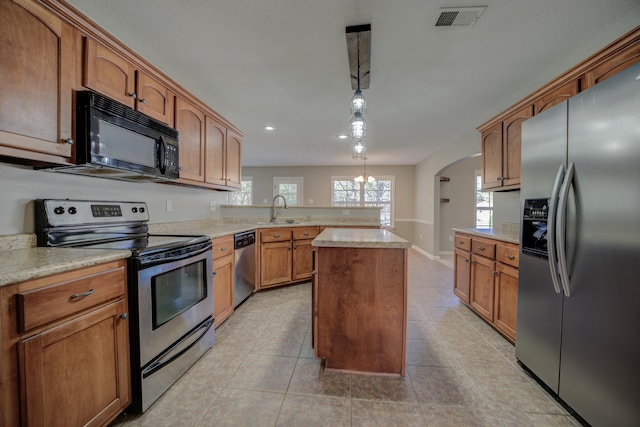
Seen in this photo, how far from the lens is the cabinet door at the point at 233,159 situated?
9.96 feet

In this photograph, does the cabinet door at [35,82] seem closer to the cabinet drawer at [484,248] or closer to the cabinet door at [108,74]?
the cabinet door at [108,74]

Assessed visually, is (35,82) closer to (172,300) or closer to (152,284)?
(152,284)

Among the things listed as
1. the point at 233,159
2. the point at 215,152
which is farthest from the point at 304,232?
the point at 215,152

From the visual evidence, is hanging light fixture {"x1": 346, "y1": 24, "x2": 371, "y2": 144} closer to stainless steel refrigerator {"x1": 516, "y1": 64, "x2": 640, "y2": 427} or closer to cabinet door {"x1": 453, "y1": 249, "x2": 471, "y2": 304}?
stainless steel refrigerator {"x1": 516, "y1": 64, "x2": 640, "y2": 427}

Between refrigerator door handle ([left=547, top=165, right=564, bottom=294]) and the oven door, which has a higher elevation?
refrigerator door handle ([left=547, top=165, right=564, bottom=294])

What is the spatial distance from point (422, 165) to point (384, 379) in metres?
5.46

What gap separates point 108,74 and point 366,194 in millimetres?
5980

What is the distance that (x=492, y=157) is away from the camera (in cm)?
275

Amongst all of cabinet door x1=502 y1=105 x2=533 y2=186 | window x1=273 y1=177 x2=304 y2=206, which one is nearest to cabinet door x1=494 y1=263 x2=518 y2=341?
cabinet door x1=502 y1=105 x2=533 y2=186

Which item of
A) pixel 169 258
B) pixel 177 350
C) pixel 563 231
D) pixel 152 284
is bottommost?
pixel 177 350

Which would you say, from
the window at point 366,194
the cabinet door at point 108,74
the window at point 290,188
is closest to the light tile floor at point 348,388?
the cabinet door at point 108,74

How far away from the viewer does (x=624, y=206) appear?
3.53 feet

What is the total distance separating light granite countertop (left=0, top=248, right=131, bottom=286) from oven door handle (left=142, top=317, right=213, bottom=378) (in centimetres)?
64

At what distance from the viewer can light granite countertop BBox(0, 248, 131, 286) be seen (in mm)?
872
